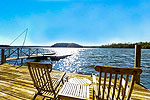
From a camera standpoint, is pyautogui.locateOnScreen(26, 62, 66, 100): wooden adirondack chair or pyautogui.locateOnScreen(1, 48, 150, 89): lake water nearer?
pyautogui.locateOnScreen(26, 62, 66, 100): wooden adirondack chair

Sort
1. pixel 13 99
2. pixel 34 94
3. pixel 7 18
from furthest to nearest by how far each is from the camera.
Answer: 1. pixel 7 18
2. pixel 34 94
3. pixel 13 99

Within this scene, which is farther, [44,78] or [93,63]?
[93,63]

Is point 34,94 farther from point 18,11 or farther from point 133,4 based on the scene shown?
point 133,4

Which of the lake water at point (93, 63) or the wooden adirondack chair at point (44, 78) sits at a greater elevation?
the wooden adirondack chair at point (44, 78)

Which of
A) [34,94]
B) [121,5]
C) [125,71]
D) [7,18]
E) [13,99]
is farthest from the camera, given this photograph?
[7,18]

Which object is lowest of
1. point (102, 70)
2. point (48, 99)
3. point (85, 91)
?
point (48, 99)

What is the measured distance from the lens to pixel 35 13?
9.09 metres

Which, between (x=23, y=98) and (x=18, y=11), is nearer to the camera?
(x=23, y=98)

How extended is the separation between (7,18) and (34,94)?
472 inches

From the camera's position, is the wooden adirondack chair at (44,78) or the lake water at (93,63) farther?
the lake water at (93,63)

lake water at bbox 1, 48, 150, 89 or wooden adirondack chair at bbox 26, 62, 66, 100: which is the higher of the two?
wooden adirondack chair at bbox 26, 62, 66, 100

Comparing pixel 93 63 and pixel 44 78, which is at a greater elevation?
pixel 44 78

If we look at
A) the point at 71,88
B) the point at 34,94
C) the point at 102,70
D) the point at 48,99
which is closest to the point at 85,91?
the point at 71,88

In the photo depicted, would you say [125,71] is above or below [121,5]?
below
